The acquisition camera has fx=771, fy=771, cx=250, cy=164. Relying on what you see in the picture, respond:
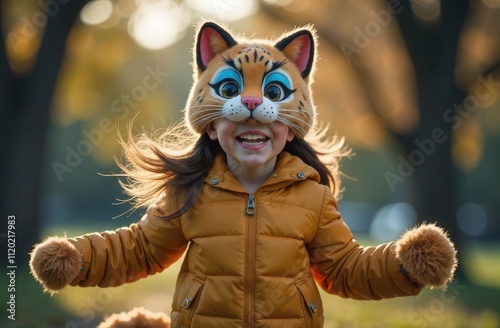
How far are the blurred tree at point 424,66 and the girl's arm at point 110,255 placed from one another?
24.2ft

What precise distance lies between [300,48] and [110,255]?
145cm

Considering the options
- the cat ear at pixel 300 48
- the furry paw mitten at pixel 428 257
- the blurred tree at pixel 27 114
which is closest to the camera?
the furry paw mitten at pixel 428 257

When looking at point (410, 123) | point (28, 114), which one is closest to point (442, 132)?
point (410, 123)

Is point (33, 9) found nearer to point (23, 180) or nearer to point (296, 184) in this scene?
point (23, 180)

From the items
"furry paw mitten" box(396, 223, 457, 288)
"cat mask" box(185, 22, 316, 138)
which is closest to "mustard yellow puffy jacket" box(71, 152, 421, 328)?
"furry paw mitten" box(396, 223, 457, 288)

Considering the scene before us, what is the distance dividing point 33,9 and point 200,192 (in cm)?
812

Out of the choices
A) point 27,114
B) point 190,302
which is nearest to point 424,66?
point 27,114

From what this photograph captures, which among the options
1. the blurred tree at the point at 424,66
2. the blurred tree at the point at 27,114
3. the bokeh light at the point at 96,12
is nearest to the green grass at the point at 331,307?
the blurred tree at the point at 27,114

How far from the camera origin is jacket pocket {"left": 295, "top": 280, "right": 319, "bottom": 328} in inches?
149

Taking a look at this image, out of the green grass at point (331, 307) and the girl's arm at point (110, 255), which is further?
the green grass at point (331, 307)

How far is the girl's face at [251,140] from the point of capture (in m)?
3.80

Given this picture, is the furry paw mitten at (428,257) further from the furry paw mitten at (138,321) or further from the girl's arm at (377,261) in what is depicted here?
the furry paw mitten at (138,321)

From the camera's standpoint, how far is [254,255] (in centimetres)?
370

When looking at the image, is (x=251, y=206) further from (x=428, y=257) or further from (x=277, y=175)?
(x=428, y=257)
